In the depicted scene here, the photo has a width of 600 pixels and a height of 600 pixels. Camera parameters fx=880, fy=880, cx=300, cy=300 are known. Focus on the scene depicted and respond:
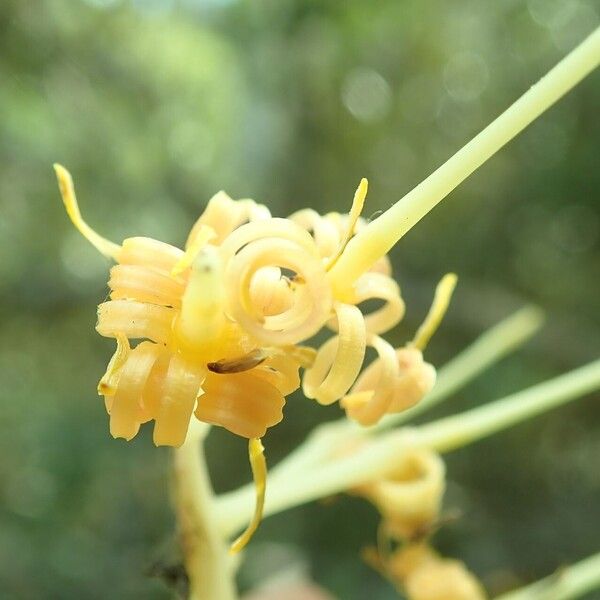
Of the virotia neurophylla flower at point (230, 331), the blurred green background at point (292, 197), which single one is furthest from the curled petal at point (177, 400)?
the blurred green background at point (292, 197)

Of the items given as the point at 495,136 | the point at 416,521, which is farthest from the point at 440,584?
the point at 495,136

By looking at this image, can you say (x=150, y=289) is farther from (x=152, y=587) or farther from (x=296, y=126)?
(x=296, y=126)

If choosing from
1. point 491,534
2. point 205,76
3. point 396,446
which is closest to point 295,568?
point 491,534

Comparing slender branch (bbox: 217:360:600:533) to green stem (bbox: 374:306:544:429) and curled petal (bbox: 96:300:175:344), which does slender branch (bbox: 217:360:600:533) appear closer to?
green stem (bbox: 374:306:544:429)

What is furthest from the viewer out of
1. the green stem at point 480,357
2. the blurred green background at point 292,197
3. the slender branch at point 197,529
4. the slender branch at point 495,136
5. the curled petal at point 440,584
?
the blurred green background at point 292,197

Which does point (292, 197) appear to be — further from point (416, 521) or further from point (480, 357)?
point (416, 521)

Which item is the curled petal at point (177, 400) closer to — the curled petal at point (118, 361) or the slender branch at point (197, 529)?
the curled petal at point (118, 361)

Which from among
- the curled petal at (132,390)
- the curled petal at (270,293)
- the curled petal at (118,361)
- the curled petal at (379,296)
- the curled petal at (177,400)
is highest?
the curled petal at (379,296)
